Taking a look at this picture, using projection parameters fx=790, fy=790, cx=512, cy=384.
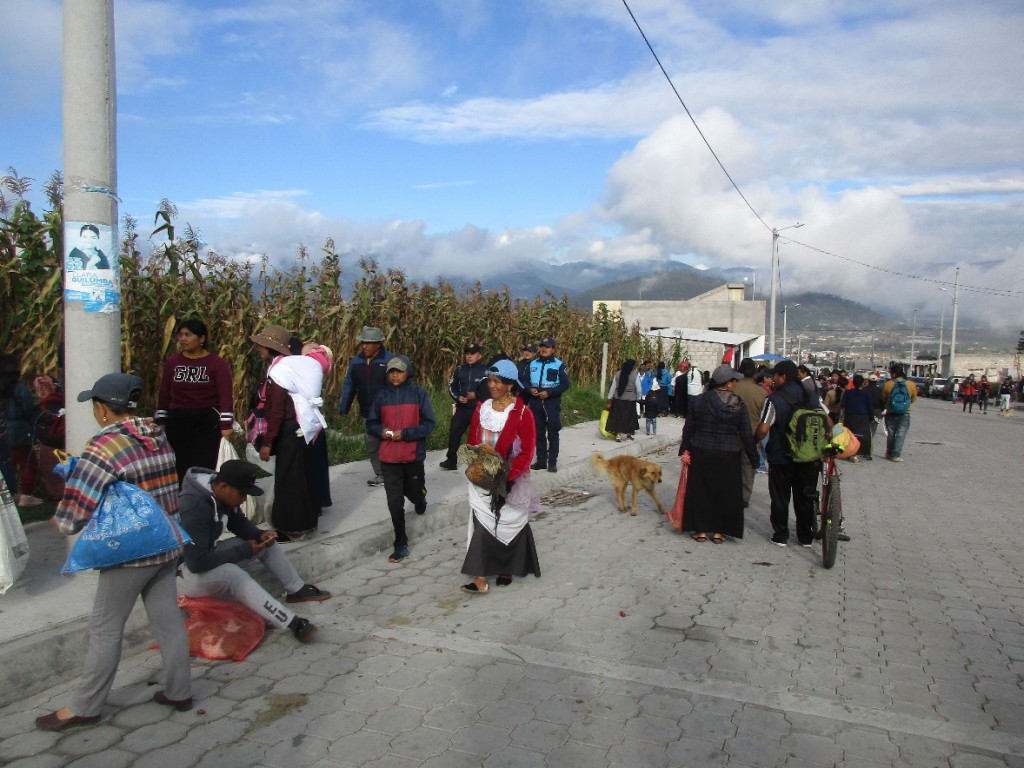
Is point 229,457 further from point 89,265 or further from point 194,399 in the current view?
point 89,265

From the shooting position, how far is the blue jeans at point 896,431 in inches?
600

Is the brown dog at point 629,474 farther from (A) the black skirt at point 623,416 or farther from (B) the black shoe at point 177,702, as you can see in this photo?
(B) the black shoe at point 177,702

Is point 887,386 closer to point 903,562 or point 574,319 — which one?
point 903,562

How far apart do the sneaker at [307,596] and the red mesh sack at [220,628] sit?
0.69 metres

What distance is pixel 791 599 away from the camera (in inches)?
241

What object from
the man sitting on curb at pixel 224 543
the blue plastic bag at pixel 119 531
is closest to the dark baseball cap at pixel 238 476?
the man sitting on curb at pixel 224 543

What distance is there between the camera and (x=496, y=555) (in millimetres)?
6109

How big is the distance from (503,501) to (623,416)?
30.1 feet

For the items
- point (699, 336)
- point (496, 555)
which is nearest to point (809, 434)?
point (496, 555)

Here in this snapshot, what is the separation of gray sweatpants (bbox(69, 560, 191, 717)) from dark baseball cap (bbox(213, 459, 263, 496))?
31.5 inches

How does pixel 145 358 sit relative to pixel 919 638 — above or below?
above

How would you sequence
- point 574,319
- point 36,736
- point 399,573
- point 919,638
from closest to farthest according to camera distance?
point 36,736
point 919,638
point 399,573
point 574,319

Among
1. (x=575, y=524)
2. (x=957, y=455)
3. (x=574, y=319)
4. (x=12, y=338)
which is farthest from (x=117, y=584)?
(x=574, y=319)

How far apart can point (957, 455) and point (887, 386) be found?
344cm
